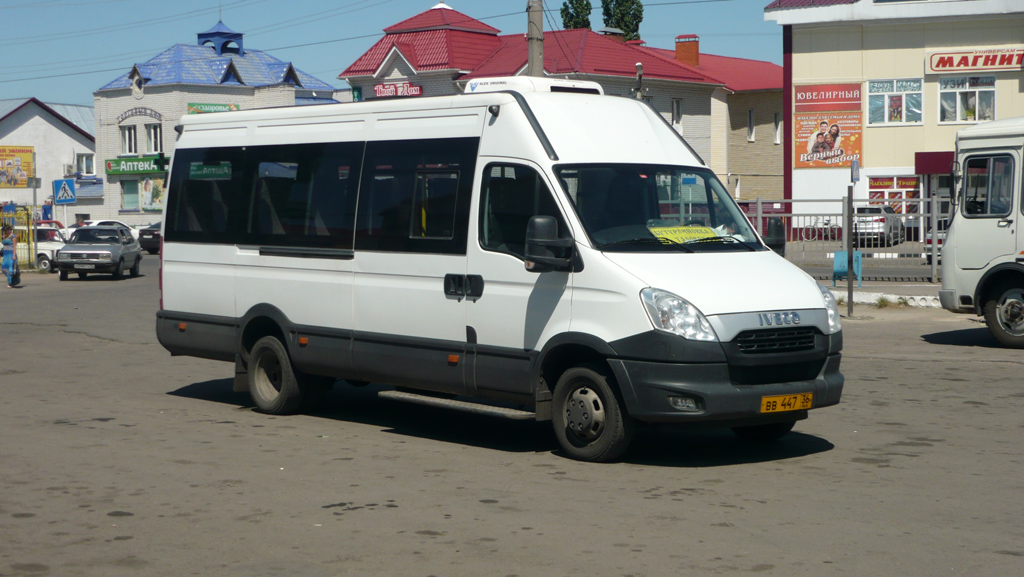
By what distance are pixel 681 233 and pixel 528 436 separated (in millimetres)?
2234

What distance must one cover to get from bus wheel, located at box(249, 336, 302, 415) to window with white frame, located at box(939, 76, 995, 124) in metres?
37.4

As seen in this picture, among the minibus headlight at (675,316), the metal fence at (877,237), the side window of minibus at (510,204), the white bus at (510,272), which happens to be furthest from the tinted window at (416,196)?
the metal fence at (877,237)

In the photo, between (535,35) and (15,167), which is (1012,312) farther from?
(15,167)

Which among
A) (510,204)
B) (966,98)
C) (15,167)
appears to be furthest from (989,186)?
(15,167)

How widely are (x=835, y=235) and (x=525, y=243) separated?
17.6 m

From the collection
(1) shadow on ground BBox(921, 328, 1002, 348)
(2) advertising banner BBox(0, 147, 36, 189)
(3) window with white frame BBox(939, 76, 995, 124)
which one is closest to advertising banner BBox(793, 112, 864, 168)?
(3) window with white frame BBox(939, 76, 995, 124)

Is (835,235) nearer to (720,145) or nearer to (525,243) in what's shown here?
(525,243)

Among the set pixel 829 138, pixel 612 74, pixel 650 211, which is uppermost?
pixel 612 74

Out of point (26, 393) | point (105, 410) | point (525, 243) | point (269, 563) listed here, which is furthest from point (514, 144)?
point (26, 393)

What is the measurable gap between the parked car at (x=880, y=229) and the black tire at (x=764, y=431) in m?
16.0

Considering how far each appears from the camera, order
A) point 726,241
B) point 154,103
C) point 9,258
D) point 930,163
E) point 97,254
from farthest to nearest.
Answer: point 154,103 → point 930,163 → point 97,254 → point 9,258 → point 726,241

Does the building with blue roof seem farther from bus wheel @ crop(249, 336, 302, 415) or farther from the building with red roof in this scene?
bus wheel @ crop(249, 336, 302, 415)

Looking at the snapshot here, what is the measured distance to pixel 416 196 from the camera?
29.8 feet

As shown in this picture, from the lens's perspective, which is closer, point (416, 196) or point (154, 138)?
point (416, 196)
